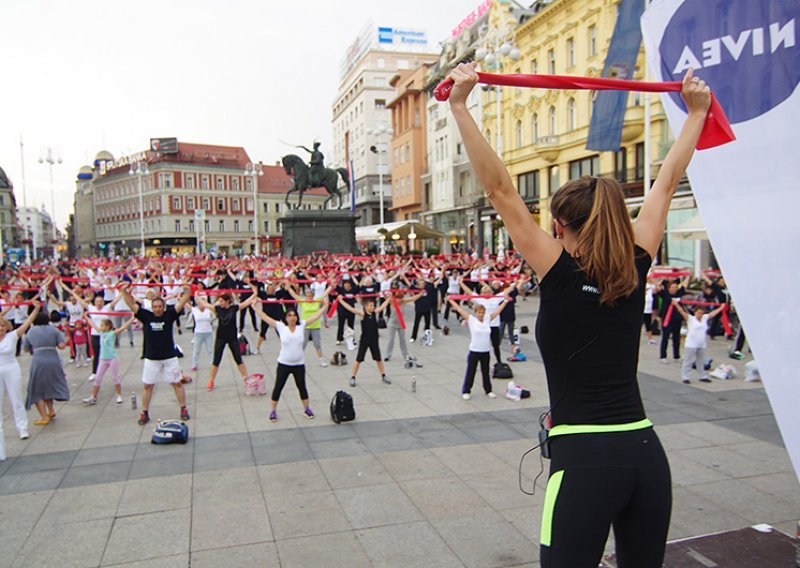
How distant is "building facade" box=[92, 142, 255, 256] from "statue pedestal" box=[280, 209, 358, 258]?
53439mm

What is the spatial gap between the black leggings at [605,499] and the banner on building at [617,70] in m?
17.2

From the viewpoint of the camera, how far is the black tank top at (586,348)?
6.73 feet

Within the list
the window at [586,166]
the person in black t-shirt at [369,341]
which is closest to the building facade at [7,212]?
the window at [586,166]

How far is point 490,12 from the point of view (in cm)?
4575

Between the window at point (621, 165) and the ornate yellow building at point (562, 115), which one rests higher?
the ornate yellow building at point (562, 115)

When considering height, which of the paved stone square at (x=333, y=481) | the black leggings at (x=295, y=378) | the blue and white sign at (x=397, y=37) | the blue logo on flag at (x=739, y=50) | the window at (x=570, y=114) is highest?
the blue and white sign at (x=397, y=37)

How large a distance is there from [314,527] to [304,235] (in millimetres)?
30263

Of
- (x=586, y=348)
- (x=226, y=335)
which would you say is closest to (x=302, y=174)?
(x=226, y=335)

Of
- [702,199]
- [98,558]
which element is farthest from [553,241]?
[98,558]

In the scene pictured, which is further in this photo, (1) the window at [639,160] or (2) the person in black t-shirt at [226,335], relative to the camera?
(1) the window at [639,160]

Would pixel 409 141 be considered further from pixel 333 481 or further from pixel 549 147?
pixel 333 481

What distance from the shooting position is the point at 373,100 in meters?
83.6

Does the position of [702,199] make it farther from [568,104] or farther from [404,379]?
[568,104]

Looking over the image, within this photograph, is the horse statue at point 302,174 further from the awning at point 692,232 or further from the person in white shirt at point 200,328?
the person in white shirt at point 200,328
